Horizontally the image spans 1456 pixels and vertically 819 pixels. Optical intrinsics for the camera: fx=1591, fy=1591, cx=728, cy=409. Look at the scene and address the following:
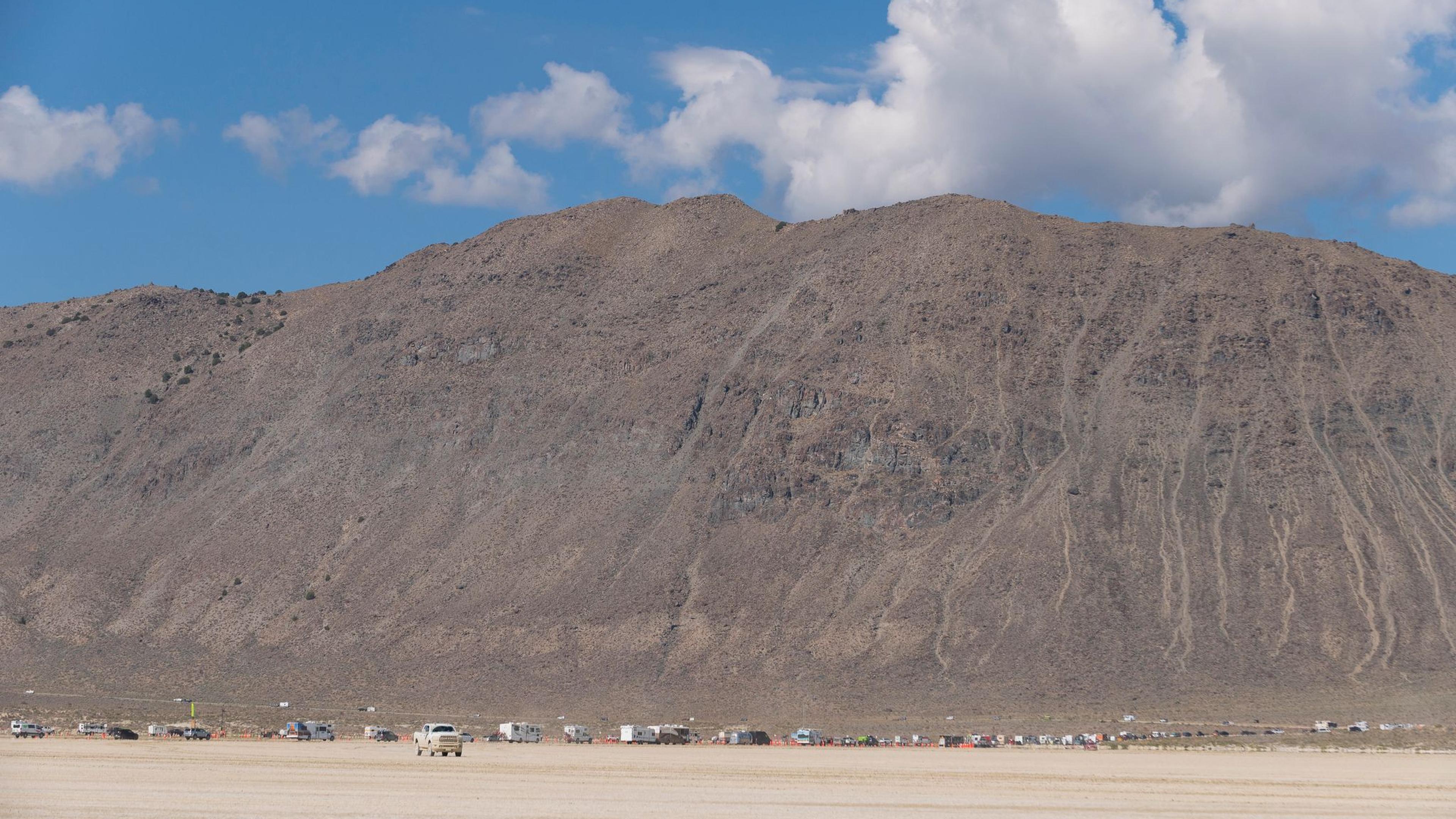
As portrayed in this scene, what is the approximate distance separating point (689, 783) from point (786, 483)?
251 ft

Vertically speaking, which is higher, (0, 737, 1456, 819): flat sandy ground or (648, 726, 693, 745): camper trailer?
(648, 726, 693, 745): camper trailer

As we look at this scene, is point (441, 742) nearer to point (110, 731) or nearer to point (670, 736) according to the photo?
point (670, 736)

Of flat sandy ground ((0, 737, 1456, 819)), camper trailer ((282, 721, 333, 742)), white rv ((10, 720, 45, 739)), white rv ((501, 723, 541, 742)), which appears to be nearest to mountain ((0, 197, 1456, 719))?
white rv ((501, 723, 541, 742))

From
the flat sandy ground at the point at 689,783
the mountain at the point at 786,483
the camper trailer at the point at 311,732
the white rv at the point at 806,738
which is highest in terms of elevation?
the mountain at the point at 786,483

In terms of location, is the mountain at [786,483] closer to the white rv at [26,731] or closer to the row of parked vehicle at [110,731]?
the row of parked vehicle at [110,731]

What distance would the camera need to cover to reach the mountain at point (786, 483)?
110125mm

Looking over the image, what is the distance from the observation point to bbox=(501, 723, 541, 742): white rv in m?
85.9

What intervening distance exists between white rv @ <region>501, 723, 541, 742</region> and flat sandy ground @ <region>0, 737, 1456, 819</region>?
1212 centimetres

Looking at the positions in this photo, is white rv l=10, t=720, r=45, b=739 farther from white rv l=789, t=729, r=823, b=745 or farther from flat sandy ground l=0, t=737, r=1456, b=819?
white rv l=789, t=729, r=823, b=745

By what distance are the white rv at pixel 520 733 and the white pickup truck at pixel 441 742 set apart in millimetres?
17749

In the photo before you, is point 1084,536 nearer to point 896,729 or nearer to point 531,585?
point 896,729

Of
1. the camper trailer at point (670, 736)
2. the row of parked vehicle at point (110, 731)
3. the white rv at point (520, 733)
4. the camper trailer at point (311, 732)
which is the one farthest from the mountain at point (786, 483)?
the camper trailer at point (311, 732)

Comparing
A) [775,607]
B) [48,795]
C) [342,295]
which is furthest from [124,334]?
[48,795]

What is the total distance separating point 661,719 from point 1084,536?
114 ft
